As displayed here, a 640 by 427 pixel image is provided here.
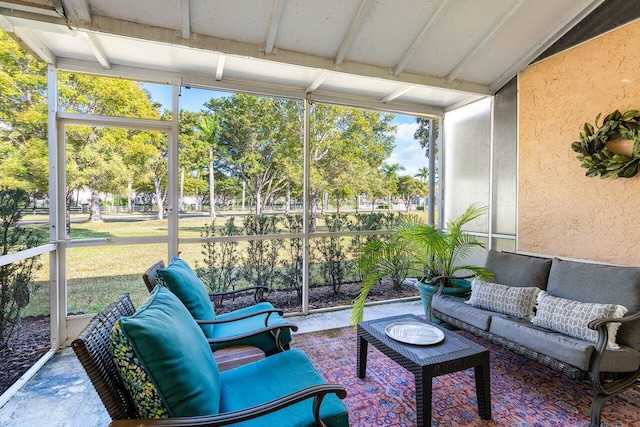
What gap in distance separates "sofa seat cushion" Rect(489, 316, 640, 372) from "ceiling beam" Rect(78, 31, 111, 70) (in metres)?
4.11

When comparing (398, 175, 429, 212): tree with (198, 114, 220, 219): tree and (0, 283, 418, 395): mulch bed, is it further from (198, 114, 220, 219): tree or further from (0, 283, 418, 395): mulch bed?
(198, 114, 220, 219): tree

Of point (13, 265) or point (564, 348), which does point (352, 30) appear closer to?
point (564, 348)

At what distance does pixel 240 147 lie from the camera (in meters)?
3.59

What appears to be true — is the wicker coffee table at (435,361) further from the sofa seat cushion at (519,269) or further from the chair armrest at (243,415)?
the sofa seat cushion at (519,269)

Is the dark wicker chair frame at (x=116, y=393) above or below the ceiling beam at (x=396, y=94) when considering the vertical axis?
below

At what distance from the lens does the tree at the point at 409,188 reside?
4.54 metres

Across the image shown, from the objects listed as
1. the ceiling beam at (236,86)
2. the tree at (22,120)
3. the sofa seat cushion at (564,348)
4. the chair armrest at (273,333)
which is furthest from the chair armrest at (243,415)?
the ceiling beam at (236,86)

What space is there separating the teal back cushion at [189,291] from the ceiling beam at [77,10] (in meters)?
2.02

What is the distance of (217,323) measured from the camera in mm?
2191

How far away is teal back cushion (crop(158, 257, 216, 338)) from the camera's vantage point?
2.09 m

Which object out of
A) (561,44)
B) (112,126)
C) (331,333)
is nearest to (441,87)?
(561,44)

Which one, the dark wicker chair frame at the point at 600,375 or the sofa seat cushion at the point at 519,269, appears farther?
the sofa seat cushion at the point at 519,269

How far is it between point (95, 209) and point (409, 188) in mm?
3870

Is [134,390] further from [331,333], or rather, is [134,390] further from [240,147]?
[240,147]
